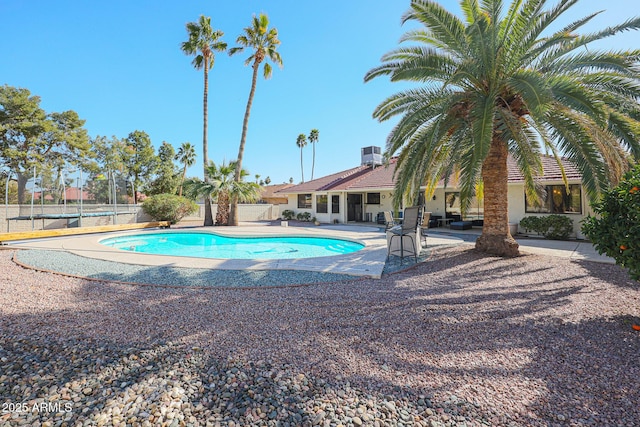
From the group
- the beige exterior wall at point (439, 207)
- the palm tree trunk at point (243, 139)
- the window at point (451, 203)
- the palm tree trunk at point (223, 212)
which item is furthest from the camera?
the palm tree trunk at point (223, 212)

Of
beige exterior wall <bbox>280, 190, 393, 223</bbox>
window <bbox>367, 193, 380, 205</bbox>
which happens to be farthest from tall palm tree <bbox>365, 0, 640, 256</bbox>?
window <bbox>367, 193, 380, 205</bbox>

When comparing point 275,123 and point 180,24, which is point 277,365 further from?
point 275,123

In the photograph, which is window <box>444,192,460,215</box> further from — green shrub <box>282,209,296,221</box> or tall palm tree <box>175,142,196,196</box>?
tall palm tree <box>175,142,196,196</box>

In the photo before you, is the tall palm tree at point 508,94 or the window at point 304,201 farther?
the window at point 304,201

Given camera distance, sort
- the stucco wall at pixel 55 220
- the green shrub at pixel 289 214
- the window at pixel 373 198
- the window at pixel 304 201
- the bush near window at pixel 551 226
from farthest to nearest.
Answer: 1. the green shrub at pixel 289 214
2. the window at pixel 304 201
3. the window at pixel 373 198
4. the stucco wall at pixel 55 220
5. the bush near window at pixel 551 226

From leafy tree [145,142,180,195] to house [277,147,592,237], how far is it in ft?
52.7

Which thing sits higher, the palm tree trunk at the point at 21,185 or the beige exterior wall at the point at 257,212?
the palm tree trunk at the point at 21,185

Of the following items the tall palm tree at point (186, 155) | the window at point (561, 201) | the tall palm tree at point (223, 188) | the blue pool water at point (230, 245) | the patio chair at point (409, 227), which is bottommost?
the blue pool water at point (230, 245)

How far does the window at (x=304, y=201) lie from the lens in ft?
85.9

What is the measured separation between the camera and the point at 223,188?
19.8 metres

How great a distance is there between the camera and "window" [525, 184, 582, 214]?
1322 cm

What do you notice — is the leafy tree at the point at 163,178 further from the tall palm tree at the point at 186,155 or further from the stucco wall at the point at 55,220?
the stucco wall at the point at 55,220

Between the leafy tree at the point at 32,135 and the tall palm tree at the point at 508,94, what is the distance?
26795 millimetres

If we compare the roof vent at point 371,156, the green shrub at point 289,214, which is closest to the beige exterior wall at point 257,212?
the green shrub at point 289,214
